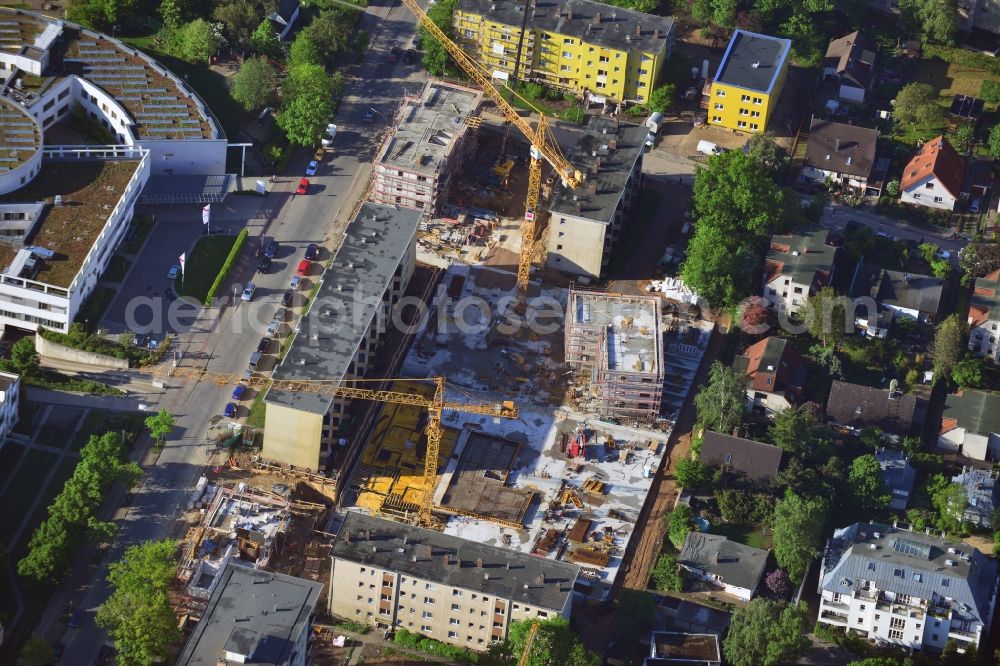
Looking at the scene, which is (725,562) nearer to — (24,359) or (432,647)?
(432,647)

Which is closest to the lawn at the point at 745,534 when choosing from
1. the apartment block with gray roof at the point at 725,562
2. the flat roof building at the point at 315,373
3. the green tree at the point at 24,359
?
A: the apartment block with gray roof at the point at 725,562

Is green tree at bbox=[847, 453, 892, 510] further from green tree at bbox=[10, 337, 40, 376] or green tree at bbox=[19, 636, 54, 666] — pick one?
green tree at bbox=[10, 337, 40, 376]

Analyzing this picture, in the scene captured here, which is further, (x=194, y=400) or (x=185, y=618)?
(x=194, y=400)

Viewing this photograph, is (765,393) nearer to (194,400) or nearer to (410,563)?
(410,563)

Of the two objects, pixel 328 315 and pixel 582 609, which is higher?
pixel 328 315

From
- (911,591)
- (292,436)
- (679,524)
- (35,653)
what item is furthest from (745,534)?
(35,653)

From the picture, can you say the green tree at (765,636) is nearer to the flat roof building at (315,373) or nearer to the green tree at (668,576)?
the green tree at (668,576)

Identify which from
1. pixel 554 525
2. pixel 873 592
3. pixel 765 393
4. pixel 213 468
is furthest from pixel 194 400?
pixel 873 592
